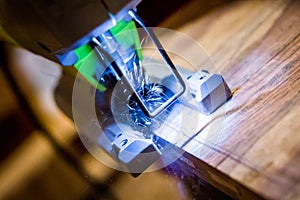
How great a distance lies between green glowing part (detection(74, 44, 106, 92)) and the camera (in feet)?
1.83

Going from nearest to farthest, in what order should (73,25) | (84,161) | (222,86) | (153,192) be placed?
(73,25), (222,86), (153,192), (84,161)

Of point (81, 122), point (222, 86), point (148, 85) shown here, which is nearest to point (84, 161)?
point (81, 122)

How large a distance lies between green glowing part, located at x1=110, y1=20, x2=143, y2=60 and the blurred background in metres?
0.20

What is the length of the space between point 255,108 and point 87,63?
232mm

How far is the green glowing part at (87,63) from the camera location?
558mm

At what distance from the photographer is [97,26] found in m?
0.47

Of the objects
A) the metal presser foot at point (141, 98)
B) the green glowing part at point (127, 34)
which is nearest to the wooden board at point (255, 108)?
the metal presser foot at point (141, 98)

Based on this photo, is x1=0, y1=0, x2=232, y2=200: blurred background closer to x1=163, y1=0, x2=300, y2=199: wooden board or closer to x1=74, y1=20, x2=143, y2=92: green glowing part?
x1=163, y1=0, x2=300, y2=199: wooden board

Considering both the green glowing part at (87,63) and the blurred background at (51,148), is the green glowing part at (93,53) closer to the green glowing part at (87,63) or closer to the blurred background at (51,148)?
the green glowing part at (87,63)

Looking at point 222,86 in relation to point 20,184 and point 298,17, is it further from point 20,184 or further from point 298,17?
point 20,184

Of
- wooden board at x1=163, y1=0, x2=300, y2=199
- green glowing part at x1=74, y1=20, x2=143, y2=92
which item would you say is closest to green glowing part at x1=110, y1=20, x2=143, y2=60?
green glowing part at x1=74, y1=20, x2=143, y2=92

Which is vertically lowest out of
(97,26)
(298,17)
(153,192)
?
(153,192)

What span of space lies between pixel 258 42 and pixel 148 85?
0.19 meters

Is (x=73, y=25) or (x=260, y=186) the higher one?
(x=73, y=25)
